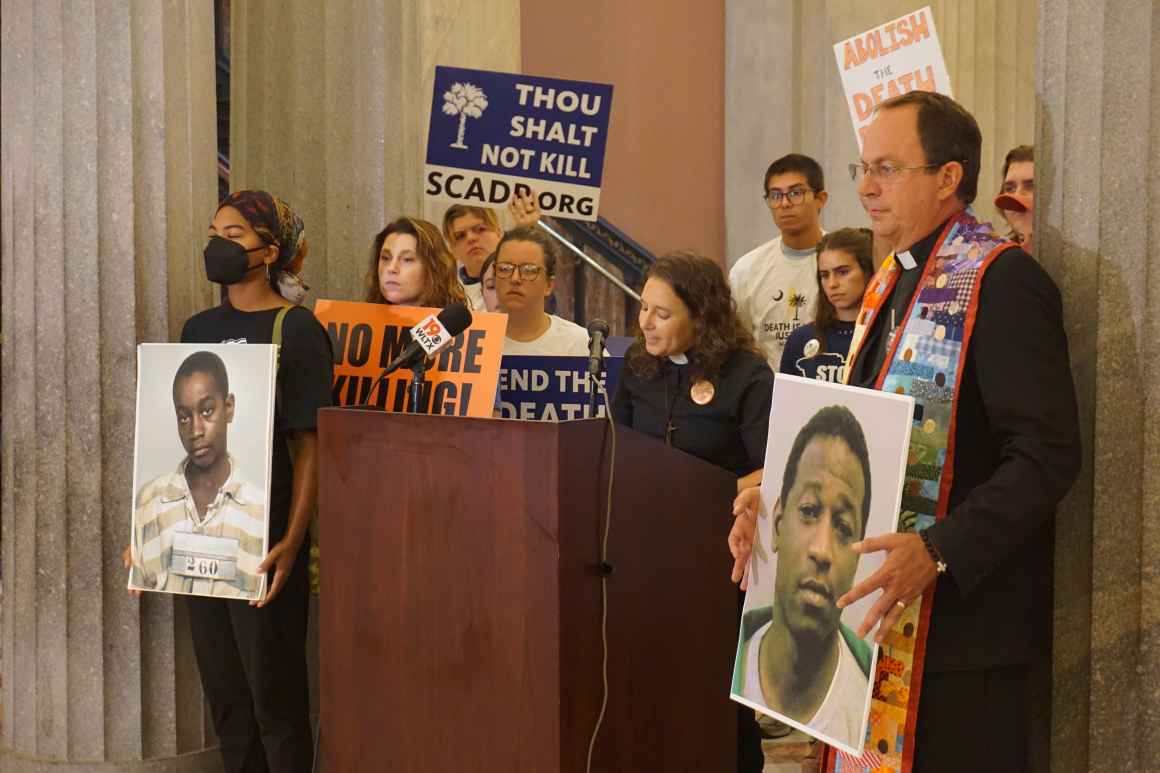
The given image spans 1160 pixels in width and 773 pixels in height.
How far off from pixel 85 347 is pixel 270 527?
847 mm

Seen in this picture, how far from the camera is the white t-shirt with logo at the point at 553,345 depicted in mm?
4516

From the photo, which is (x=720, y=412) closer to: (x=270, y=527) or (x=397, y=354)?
(x=397, y=354)

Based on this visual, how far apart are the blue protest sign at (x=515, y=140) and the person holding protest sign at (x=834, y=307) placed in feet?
3.05

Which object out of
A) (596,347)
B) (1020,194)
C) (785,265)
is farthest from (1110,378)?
(785,265)

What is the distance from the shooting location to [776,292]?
215 inches

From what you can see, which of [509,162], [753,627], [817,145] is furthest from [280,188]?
[817,145]

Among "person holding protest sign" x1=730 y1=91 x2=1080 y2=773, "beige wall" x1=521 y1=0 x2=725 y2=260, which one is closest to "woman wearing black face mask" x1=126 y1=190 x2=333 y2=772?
"person holding protest sign" x1=730 y1=91 x2=1080 y2=773

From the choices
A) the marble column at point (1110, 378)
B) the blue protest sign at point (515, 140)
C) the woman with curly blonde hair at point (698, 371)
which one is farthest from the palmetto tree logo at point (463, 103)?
the marble column at point (1110, 378)

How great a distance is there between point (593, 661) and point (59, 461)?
2070 mm

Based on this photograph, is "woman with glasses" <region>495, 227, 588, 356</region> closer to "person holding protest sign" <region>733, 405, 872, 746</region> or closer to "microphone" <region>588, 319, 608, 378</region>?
"microphone" <region>588, 319, 608, 378</region>

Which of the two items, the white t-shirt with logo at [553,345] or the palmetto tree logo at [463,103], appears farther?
the palmetto tree logo at [463,103]

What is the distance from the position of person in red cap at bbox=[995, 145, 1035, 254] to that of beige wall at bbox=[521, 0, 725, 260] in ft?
14.5

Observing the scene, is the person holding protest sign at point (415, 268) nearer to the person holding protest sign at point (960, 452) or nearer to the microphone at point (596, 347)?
the microphone at point (596, 347)

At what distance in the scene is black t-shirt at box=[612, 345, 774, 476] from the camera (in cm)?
359
